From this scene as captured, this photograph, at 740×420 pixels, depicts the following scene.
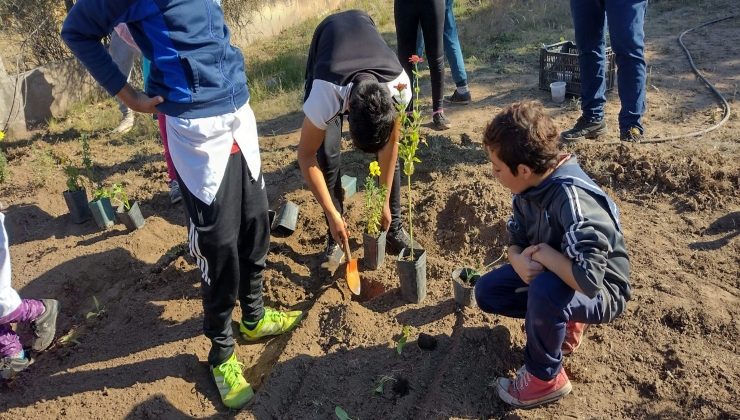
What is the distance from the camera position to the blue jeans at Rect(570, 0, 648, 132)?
4.29 m

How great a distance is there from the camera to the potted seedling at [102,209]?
4.25m

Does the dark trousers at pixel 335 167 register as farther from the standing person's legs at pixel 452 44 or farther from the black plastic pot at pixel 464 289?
the standing person's legs at pixel 452 44

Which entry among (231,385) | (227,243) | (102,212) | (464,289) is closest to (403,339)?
(464,289)

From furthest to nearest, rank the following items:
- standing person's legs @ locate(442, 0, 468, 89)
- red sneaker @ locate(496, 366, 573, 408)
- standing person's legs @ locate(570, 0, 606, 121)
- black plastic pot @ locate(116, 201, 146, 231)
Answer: standing person's legs @ locate(442, 0, 468, 89)
standing person's legs @ locate(570, 0, 606, 121)
black plastic pot @ locate(116, 201, 146, 231)
red sneaker @ locate(496, 366, 573, 408)

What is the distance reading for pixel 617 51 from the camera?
4398mm

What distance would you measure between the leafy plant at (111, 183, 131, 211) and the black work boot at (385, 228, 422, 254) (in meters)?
1.97

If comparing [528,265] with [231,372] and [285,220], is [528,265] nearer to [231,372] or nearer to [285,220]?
[231,372]

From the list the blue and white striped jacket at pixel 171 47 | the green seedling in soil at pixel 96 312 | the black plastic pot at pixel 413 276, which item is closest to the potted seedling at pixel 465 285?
the black plastic pot at pixel 413 276

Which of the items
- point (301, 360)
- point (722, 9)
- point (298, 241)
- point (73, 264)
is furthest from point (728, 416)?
point (722, 9)

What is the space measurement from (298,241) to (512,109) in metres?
2.13

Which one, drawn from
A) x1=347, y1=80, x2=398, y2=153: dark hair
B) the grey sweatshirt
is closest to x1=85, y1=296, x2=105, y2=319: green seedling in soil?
x1=347, y1=80, x2=398, y2=153: dark hair

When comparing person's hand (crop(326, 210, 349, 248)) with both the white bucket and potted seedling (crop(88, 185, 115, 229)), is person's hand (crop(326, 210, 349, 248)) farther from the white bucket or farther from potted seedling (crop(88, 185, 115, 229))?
the white bucket

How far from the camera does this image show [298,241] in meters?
4.04

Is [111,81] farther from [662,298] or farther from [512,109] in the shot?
[662,298]
